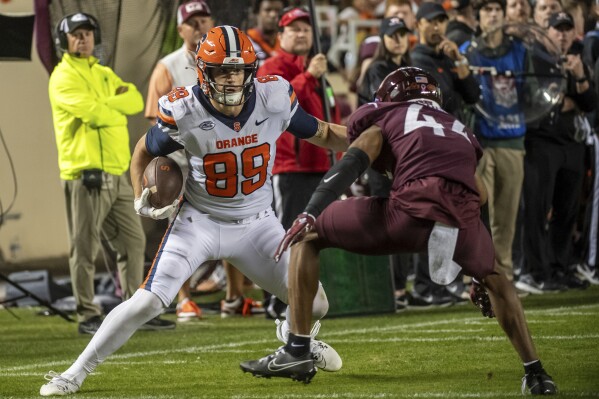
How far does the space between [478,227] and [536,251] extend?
4274 mm

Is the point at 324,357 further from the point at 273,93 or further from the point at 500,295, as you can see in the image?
the point at 273,93

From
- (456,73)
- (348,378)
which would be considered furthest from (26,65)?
(348,378)

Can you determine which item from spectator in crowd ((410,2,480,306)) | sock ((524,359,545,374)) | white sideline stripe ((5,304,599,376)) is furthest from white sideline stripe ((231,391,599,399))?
spectator in crowd ((410,2,480,306))

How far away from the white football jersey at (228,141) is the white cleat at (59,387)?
1046 mm

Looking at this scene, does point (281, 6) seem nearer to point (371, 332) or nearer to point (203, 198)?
point (371, 332)

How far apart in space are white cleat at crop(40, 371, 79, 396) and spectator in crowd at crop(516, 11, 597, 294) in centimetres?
482

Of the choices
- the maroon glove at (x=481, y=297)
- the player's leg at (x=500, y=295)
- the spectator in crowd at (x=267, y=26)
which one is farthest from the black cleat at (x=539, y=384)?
the spectator in crowd at (x=267, y=26)

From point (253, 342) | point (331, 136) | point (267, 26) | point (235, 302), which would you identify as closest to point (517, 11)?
point (267, 26)

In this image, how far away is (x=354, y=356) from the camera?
6688 millimetres

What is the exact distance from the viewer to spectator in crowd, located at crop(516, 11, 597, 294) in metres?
9.48

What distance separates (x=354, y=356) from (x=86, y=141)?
261 centimetres

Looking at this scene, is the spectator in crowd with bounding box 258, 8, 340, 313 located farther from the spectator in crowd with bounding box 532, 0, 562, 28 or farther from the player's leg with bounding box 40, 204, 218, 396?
the player's leg with bounding box 40, 204, 218, 396

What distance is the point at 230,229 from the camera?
595cm

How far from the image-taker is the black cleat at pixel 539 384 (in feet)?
16.8
